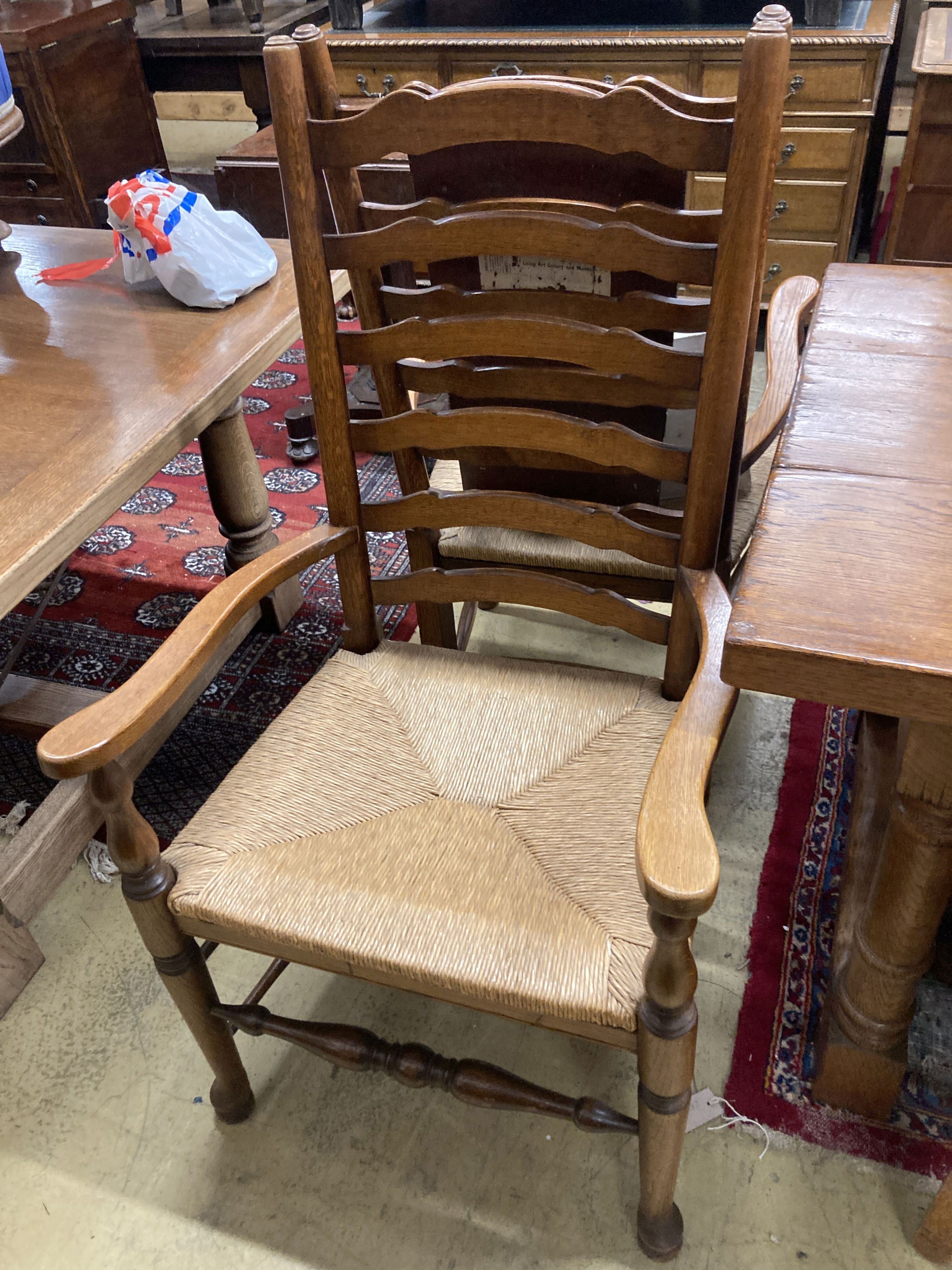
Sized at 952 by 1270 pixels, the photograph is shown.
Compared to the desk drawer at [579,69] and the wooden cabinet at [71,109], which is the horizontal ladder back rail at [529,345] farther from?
the wooden cabinet at [71,109]

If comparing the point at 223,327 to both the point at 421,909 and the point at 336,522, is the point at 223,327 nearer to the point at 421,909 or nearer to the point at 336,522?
the point at 336,522

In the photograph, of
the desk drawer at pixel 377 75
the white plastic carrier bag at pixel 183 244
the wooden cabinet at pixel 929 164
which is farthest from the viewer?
the desk drawer at pixel 377 75

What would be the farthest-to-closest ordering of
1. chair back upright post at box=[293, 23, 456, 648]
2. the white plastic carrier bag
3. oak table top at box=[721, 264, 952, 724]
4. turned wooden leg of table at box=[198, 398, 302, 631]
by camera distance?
turned wooden leg of table at box=[198, 398, 302, 631] < the white plastic carrier bag < chair back upright post at box=[293, 23, 456, 648] < oak table top at box=[721, 264, 952, 724]

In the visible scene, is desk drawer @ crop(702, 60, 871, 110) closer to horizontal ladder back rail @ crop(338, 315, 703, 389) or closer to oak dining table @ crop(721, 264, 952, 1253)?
oak dining table @ crop(721, 264, 952, 1253)

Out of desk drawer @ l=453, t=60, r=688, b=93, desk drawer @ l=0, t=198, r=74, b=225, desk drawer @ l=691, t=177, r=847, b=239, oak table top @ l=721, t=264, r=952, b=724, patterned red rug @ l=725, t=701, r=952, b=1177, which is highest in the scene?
desk drawer @ l=453, t=60, r=688, b=93

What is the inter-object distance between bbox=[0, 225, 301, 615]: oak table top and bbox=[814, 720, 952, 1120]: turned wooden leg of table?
1.00 m

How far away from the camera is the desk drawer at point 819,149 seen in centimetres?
262

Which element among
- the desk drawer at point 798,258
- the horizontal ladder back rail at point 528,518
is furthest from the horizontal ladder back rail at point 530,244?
the desk drawer at point 798,258

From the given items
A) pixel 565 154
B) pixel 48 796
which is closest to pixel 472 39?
pixel 565 154

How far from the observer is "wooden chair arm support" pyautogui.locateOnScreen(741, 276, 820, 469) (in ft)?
4.50

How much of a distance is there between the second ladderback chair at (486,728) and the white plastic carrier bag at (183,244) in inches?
17.8

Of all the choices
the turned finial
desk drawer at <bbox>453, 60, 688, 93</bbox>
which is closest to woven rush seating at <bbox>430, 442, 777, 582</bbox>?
the turned finial

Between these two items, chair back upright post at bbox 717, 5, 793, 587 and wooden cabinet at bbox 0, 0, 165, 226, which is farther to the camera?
wooden cabinet at bbox 0, 0, 165, 226

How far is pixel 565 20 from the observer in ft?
9.57
